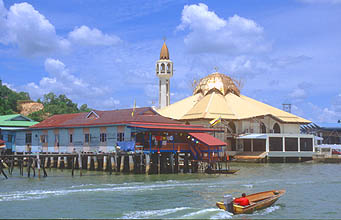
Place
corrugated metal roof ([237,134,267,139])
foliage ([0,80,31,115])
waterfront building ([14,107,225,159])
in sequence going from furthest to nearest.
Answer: foliage ([0,80,31,115])
corrugated metal roof ([237,134,267,139])
waterfront building ([14,107,225,159])

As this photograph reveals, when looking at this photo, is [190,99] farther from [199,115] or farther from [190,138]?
[190,138]

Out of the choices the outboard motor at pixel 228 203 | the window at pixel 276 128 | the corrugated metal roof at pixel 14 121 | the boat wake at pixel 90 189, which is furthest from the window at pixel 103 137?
the window at pixel 276 128

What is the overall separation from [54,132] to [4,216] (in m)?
35.0

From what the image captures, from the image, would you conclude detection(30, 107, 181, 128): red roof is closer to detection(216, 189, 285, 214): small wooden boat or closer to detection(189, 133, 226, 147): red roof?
detection(189, 133, 226, 147): red roof

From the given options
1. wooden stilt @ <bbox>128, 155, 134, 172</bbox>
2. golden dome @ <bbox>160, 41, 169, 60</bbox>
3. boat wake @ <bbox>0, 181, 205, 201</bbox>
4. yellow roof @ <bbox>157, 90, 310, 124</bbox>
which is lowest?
boat wake @ <bbox>0, 181, 205, 201</bbox>

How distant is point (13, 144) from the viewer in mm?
64000

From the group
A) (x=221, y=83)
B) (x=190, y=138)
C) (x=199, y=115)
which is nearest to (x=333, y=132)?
(x=221, y=83)

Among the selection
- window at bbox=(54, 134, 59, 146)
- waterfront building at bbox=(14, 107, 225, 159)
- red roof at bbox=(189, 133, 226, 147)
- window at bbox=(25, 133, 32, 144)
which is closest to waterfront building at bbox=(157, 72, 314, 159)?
waterfront building at bbox=(14, 107, 225, 159)

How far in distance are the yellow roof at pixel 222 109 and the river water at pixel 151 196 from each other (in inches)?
1535

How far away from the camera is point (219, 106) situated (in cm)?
8238

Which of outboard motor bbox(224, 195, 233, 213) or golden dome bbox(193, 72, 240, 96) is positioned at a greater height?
golden dome bbox(193, 72, 240, 96)

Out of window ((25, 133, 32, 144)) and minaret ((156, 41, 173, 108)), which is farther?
minaret ((156, 41, 173, 108))

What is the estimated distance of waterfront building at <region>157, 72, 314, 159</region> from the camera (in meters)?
72.9

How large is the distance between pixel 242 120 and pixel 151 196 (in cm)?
5326
